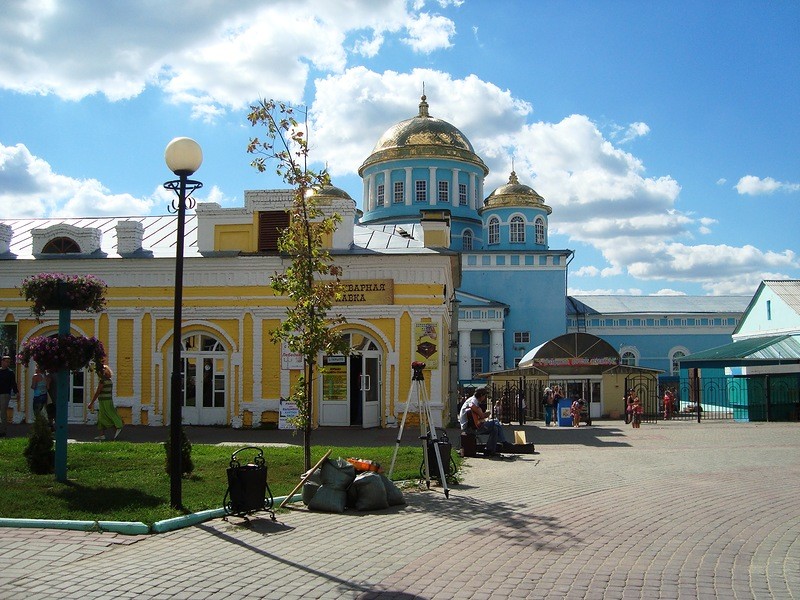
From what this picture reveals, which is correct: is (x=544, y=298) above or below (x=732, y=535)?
above

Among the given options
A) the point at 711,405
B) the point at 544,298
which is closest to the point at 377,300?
the point at 711,405

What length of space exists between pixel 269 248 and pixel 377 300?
3416 millimetres

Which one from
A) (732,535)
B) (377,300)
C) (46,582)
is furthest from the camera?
(377,300)

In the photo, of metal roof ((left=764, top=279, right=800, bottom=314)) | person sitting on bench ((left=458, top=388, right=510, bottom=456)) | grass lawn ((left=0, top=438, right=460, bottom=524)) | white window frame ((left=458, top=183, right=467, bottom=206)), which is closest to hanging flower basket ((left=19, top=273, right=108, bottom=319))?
grass lawn ((left=0, top=438, right=460, bottom=524))

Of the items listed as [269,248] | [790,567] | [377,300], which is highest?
[269,248]

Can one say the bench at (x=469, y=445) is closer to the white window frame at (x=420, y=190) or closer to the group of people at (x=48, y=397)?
the group of people at (x=48, y=397)

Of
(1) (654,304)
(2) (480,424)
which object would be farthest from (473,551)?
(1) (654,304)

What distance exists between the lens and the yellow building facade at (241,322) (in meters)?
21.5

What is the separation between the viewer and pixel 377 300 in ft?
70.5

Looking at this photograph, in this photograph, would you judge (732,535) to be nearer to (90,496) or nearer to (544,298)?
(90,496)

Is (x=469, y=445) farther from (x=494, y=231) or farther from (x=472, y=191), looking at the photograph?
(x=494, y=231)

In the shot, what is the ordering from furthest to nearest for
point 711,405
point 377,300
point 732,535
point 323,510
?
point 711,405 < point 377,300 < point 323,510 < point 732,535

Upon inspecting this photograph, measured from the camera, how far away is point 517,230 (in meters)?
55.4

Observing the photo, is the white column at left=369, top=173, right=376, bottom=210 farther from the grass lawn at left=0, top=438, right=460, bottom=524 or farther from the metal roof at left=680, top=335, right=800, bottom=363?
the grass lawn at left=0, top=438, right=460, bottom=524
